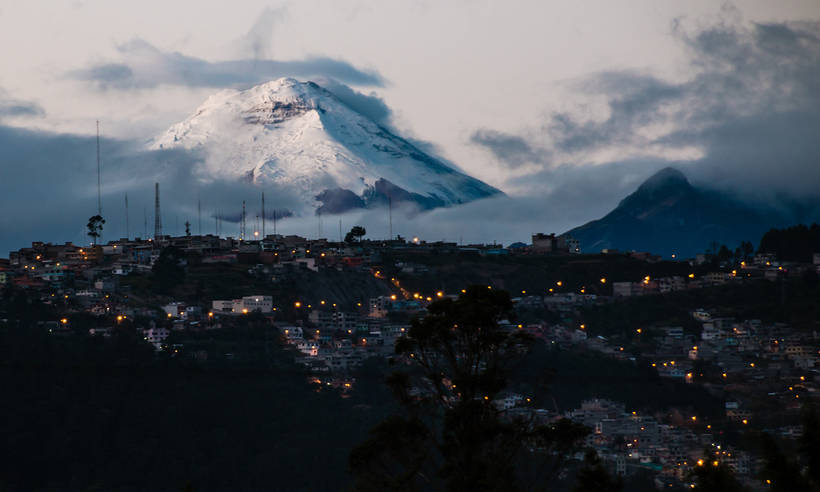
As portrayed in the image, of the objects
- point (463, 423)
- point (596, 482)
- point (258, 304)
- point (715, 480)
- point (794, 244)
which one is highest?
point (794, 244)

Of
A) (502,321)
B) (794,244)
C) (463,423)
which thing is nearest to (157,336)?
(502,321)

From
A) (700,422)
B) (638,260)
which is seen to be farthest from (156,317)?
(638,260)

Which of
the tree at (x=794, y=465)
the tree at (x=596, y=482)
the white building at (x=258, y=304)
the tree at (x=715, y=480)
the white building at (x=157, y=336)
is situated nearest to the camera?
the tree at (x=596, y=482)

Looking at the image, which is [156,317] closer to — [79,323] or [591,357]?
[79,323]

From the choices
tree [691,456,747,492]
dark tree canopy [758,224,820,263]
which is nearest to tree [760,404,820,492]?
tree [691,456,747,492]

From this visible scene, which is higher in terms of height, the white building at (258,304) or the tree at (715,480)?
the white building at (258,304)

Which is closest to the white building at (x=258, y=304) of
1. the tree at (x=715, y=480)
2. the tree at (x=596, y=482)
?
the tree at (x=715, y=480)

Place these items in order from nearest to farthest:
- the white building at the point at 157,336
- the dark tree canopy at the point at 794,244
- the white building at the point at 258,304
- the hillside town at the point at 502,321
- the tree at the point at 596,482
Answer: the tree at the point at 596,482, the hillside town at the point at 502,321, the white building at the point at 157,336, the white building at the point at 258,304, the dark tree canopy at the point at 794,244

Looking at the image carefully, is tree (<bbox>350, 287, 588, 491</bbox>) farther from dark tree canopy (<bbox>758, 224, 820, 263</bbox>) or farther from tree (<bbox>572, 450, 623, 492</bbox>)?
dark tree canopy (<bbox>758, 224, 820, 263</bbox>)

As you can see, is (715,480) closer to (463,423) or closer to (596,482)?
(596,482)

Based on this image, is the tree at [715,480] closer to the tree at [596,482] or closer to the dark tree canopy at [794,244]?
the tree at [596,482]
